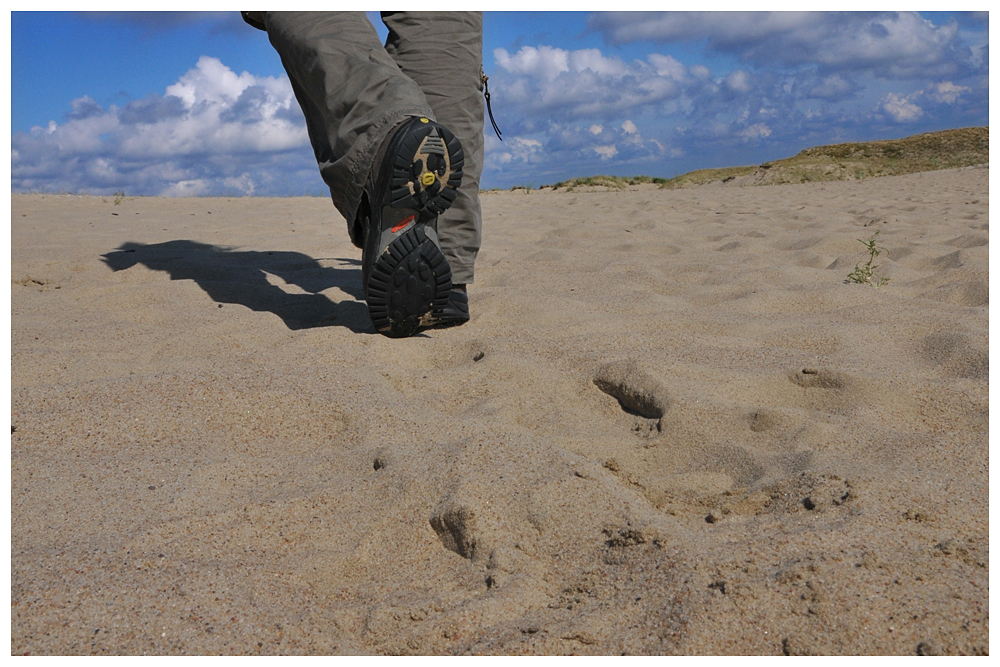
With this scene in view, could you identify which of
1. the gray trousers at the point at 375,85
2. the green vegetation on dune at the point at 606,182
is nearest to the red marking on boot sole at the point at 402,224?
the gray trousers at the point at 375,85

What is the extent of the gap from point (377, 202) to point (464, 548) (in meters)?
0.98

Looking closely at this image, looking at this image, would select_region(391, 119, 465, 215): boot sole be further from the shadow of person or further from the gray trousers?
the shadow of person

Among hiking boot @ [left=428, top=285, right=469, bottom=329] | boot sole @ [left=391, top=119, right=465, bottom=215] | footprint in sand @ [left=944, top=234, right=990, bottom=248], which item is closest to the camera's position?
boot sole @ [left=391, top=119, right=465, bottom=215]

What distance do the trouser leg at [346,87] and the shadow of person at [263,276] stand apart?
49 cm

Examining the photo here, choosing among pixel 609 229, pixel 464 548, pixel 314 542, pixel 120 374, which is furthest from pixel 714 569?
pixel 609 229

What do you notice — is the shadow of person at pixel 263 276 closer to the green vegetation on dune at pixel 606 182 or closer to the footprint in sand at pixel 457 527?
the footprint in sand at pixel 457 527

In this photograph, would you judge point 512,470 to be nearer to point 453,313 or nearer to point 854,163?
point 453,313

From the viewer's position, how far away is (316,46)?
1753 mm

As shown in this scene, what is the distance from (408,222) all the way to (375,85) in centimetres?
34

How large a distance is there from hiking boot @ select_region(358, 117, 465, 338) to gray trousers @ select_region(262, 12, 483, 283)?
6 centimetres

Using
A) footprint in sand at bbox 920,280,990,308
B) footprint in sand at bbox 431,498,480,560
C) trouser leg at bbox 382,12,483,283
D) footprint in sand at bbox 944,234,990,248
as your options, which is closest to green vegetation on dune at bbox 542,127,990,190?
footprint in sand at bbox 944,234,990,248

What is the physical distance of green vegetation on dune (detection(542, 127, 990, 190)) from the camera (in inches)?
435

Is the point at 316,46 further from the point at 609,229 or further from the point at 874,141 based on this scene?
the point at 874,141

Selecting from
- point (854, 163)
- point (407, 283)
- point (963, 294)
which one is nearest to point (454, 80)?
point (407, 283)
